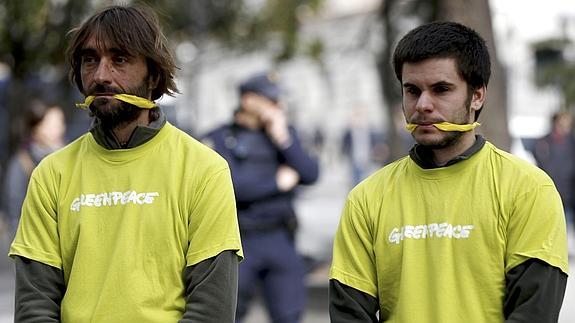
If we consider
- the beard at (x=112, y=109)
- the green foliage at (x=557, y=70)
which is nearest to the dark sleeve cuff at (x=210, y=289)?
the beard at (x=112, y=109)

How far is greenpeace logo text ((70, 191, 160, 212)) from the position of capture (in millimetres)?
3254

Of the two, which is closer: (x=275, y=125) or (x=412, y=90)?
(x=412, y=90)

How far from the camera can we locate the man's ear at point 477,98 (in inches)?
128

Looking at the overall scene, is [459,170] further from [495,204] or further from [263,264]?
[263,264]

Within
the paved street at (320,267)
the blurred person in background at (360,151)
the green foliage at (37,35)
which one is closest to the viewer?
the paved street at (320,267)

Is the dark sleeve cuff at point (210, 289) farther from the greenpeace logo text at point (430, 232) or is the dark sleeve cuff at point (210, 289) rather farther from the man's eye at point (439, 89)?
the man's eye at point (439, 89)

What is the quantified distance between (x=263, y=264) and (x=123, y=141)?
10.3ft

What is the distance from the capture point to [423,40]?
10.5 feet

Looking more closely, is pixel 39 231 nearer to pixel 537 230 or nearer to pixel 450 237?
pixel 450 237

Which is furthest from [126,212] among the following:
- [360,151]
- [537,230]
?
[360,151]

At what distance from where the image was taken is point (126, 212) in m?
3.24

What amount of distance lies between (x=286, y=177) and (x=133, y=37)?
349cm

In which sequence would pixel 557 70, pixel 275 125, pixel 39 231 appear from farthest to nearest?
pixel 557 70 < pixel 275 125 < pixel 39 231

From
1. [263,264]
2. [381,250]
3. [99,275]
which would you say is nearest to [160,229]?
[99,275]
